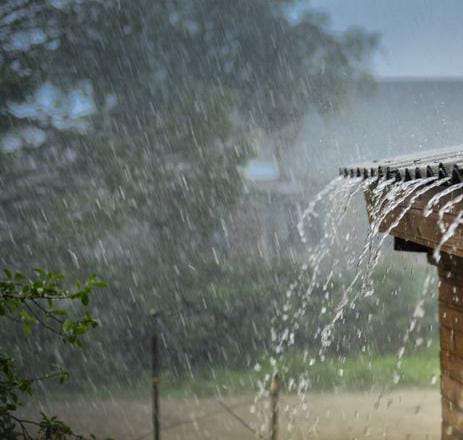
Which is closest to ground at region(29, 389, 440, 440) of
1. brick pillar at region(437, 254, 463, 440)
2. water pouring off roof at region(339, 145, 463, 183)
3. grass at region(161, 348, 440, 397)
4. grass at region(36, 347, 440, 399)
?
grass at region(36, 347, 440, 399)

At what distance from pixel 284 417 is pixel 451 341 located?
7421 mm

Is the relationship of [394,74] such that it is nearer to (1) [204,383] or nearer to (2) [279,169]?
(2) [279,169]

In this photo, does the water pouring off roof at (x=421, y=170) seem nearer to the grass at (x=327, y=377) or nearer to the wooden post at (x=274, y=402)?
the wooden post at (x=274, y=402)

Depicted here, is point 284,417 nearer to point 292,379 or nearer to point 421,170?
point 292,379

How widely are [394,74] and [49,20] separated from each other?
877 inches

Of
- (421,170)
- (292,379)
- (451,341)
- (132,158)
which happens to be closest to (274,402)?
(451,341)

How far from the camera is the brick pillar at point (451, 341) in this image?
336 centimetres

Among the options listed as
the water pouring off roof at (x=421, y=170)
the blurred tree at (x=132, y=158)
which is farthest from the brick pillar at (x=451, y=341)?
the blurred tree at (x=132, y=158)

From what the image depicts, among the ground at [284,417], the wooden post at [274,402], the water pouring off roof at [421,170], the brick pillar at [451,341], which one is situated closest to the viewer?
the water pouring off roof at [421,170]

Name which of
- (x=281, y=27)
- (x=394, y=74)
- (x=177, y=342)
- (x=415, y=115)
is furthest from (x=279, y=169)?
(x=394, y=74)

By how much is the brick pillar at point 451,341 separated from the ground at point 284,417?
5643 mm

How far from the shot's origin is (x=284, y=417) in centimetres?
1051

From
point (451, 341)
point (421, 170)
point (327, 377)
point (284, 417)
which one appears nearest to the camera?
point (421, 170)

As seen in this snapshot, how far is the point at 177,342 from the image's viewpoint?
14.9m
